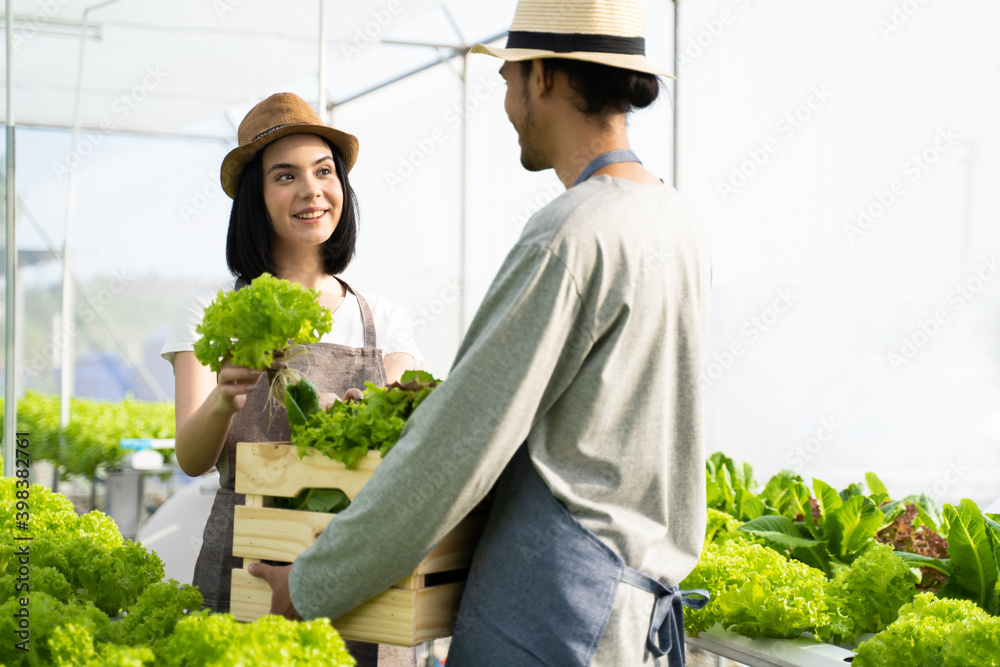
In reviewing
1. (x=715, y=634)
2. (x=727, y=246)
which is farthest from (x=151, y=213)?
(x=715, y=634)

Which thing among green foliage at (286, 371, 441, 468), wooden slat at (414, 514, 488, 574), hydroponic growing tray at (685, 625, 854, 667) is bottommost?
hydroponic growing tray at (685, 625, 854, 667)

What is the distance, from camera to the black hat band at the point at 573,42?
4.91ft

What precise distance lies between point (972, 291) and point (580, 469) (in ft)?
12.6

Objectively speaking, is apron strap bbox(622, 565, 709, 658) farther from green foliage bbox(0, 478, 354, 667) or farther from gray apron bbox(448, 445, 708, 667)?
green foliage bbox(0, 478, 354, 667)

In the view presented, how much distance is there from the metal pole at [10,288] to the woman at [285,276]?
5.95 feet

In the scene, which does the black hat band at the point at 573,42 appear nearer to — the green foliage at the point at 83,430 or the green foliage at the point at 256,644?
the green foliage at the point at 256,644

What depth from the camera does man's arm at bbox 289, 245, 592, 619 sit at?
4.29ft

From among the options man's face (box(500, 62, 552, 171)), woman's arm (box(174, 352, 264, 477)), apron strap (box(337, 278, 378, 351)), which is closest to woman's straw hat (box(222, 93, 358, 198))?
apron strap (box(337, 278, 378, 351))

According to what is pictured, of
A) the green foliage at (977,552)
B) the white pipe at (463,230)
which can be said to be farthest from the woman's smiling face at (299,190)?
the white pipe at (463,230)

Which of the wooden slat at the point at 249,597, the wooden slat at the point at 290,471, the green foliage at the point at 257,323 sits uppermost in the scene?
the green foliage at the point at 257,323

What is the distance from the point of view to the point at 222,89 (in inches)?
338

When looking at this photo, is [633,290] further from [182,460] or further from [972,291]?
[972,291]

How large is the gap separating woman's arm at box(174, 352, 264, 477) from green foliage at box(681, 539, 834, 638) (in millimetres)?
1456

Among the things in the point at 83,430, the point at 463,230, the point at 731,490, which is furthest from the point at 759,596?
the point at 83,430
